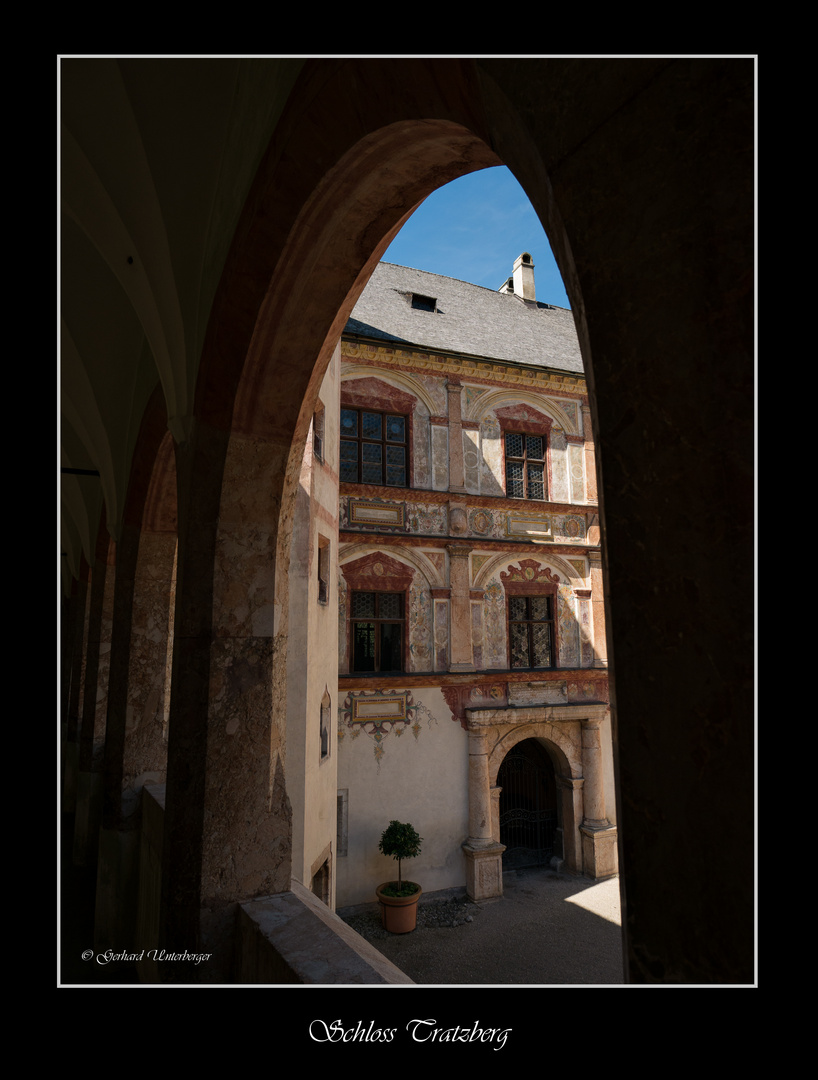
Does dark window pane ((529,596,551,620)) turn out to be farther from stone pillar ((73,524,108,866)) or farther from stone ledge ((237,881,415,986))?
stone ledge ((237,881,415,986))

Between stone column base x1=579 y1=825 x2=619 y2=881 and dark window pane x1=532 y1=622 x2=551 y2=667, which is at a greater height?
dark window pane x1=532 y1=622 x2=551 y2=667

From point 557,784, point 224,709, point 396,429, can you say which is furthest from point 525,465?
point 224,709

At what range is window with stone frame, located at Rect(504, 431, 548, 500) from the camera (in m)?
13.2

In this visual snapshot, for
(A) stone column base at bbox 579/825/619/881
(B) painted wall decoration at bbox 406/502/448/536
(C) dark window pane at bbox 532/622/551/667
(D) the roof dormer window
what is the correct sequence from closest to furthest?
(B) painted wall decoration at bbox 406/502/448/536 → (A) stone column base at bbox 579/825/619/881 → (C) dark window pane at bbox 532/622/551/667 → (D) the roof dormer window

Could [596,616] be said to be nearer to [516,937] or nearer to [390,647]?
[390,647]

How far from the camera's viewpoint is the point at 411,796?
445 inches

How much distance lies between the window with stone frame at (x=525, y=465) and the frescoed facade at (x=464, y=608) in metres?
0.04

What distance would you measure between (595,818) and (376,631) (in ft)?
18.9

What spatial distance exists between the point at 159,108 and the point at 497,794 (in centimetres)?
1163

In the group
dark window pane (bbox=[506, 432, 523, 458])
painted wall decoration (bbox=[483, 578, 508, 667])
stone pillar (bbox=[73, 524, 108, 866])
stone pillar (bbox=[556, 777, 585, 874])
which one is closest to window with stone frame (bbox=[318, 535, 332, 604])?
stone pillar (bbox=[73, 524, 108, 866])

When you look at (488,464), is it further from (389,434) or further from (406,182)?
(406,182)

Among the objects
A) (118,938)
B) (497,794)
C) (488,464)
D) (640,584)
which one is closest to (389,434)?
(488,464)

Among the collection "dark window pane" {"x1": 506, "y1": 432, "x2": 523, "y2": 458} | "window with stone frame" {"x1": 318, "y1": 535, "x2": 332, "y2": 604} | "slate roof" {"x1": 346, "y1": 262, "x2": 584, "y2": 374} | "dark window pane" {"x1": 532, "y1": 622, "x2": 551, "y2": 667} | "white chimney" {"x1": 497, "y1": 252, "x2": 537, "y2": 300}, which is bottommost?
"dark window pane" {"x1": 532, "y1": 622, "x2": 551, "y2": 667}

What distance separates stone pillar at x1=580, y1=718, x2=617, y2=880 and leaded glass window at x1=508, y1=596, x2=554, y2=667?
1.59m
